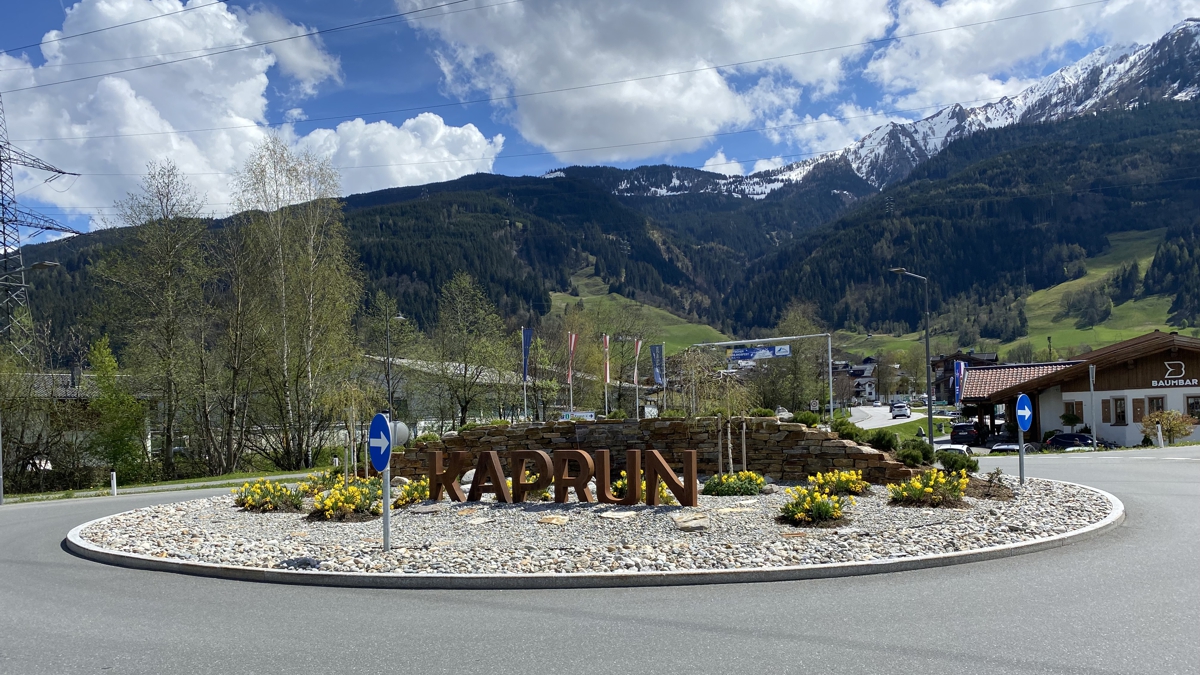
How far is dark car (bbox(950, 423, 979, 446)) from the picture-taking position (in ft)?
174

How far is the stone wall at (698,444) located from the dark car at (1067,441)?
1140 inches

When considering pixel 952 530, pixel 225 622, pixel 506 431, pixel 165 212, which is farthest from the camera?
pixel 165 212

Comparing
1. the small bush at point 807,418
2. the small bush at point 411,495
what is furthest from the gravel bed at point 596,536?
the small bush at point 807,418

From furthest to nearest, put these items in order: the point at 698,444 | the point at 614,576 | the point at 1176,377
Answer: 1. the point at 1176,377
2. the point at 698,444
3. the point at 614,576

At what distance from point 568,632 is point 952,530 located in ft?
20.8

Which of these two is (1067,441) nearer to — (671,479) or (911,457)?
(911,457)

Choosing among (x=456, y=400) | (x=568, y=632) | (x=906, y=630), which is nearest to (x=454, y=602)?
(x=568, y=632)

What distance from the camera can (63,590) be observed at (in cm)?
993

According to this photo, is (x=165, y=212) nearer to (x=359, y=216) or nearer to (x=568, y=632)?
(x=568, y=632)

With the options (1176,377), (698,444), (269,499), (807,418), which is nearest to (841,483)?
(807,418)

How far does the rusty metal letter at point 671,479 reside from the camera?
14.0 m

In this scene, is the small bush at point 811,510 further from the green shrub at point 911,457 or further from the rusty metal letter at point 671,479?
the green shrub at point 911,457

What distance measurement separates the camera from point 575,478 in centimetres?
1524

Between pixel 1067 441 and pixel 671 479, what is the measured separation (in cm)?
3419
